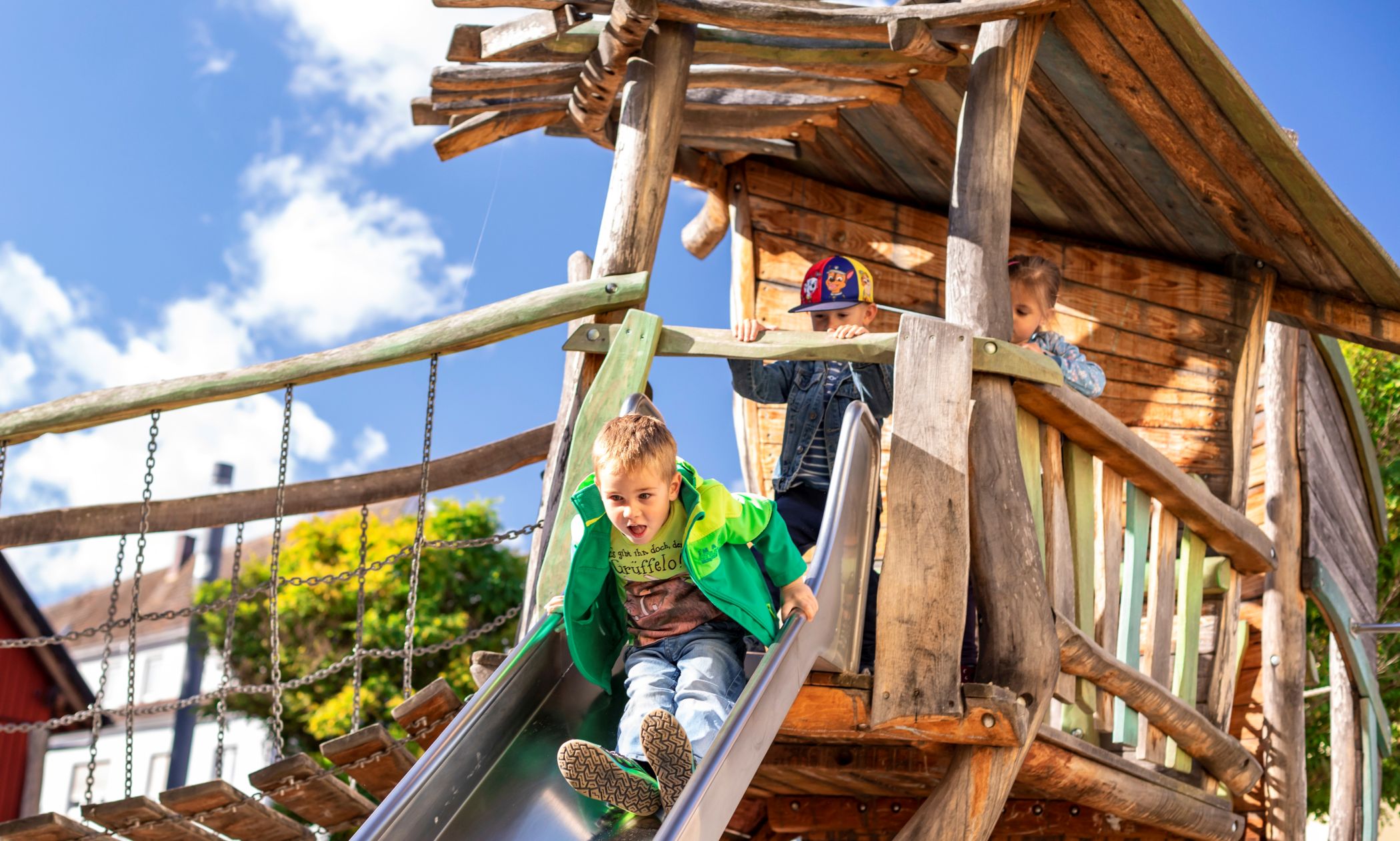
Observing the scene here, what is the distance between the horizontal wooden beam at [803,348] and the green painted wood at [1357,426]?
13.1 feet

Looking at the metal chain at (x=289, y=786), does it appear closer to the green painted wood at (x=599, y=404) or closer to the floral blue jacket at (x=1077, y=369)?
the green painted wood at (x=599, y=404)

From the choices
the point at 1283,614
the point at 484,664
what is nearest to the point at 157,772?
the point at 1283,614

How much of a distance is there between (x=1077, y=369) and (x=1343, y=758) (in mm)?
4246

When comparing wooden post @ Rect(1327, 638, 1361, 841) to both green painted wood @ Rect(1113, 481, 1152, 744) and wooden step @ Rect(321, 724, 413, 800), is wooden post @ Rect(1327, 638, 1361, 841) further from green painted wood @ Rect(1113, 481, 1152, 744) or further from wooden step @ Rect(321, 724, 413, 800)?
wooden step @ Rect(321, 724, 413, 800)

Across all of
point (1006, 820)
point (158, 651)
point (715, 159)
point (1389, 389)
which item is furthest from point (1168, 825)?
point (158, 651)

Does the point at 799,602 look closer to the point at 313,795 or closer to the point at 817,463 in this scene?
the point at 817,463

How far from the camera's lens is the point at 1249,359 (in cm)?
675

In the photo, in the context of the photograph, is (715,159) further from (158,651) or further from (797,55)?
(158,651)

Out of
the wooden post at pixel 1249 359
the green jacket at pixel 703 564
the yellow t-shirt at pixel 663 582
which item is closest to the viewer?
the green jacket at pixel 703 564

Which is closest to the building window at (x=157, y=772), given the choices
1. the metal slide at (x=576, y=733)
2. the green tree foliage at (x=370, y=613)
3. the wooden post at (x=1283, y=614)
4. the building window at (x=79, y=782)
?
the building window at (x=79, y=782)

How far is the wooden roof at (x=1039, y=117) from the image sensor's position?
205 inches

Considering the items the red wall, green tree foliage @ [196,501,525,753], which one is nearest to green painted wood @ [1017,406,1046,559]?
green tree foliage @ [196,501,525,753]

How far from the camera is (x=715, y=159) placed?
7902mm

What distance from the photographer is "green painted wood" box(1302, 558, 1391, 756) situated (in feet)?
23.6
